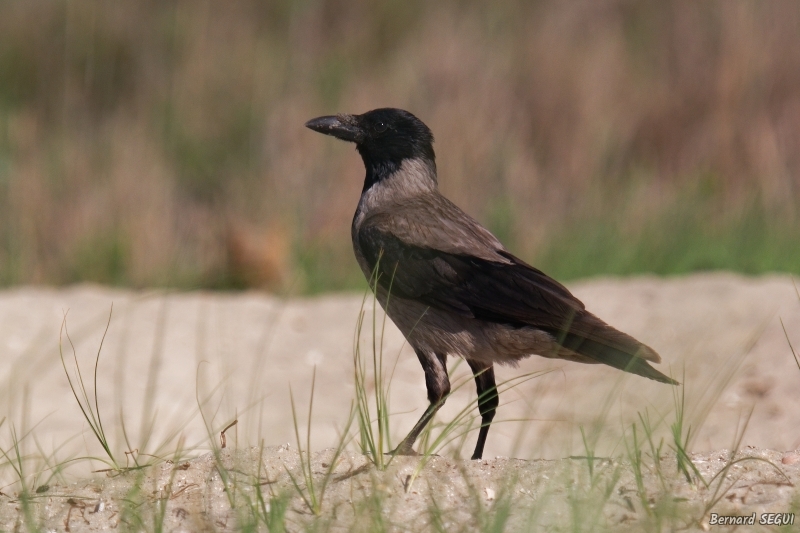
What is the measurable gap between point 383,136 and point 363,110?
242 inches

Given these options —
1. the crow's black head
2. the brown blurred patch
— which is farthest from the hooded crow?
the brown blurred patch

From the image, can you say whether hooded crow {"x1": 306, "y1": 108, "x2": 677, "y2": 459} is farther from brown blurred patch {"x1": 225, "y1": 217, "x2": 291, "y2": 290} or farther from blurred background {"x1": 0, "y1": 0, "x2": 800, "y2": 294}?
brown blurred patch {"x1": 225, "y1": 217, "x2": 291, "y2": 290}

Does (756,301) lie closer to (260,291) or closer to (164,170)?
(260,291)

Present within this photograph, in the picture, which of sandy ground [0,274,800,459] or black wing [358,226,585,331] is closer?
black wing [358,226,585,331]

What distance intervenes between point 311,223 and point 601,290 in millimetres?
2887

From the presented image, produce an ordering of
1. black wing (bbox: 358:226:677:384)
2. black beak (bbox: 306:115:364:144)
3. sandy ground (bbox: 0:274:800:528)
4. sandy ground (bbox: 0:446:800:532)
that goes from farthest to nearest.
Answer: sandy ground (bbox: 0:274:800:528), black beak (bbox: 306:115:364:144), black wing (bbox: 358:226:677:384), sandy ground (bbox: 0:446:800:532)

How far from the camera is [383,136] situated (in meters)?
4.36

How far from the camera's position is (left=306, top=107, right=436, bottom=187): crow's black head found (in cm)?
431

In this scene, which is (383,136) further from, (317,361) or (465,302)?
(317,361)

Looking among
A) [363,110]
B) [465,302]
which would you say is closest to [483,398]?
[465,302]

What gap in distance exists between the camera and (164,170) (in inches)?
431

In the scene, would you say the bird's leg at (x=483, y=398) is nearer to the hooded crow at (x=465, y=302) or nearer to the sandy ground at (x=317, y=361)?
the hooded crow at (x=465, y=302)

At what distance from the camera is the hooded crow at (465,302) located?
11.4 ft

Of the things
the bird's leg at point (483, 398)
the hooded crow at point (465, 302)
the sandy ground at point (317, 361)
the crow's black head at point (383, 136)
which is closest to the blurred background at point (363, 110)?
the sandy ground at point (317, 361)
